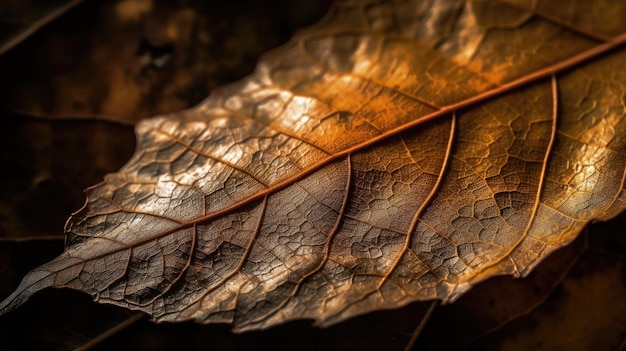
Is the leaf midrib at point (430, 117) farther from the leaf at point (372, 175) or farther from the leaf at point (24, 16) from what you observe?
the leaf at point (24, 16)

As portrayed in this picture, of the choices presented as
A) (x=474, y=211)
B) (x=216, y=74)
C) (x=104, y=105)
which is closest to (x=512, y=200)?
(x=474, y=211)

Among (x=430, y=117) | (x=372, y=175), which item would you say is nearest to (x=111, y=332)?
(x=372, y=175)

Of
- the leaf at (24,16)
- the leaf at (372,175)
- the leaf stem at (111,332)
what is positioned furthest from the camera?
the leaf at (24,16)

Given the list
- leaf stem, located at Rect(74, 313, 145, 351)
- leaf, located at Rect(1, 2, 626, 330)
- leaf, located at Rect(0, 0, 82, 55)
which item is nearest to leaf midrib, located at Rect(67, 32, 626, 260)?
leaf, located at Rect(1, 2, 626, 330)

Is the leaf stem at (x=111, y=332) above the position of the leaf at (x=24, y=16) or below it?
below

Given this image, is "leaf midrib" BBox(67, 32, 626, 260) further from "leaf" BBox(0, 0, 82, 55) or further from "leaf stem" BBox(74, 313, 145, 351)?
"leaf" BBox(0, 0, 82, 55)

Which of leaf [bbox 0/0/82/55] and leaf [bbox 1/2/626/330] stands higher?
leaf [bbox 0/0/82/55]

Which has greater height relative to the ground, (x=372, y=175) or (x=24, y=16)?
(x=24, y=16)

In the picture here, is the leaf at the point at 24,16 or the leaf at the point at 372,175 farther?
the leaf at the point at 24,16

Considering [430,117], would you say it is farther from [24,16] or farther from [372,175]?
[24,16]

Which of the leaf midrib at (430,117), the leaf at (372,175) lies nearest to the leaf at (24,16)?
the leaf at (372,175)
